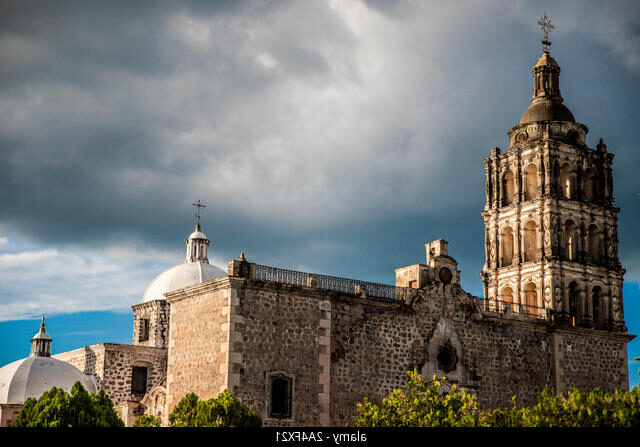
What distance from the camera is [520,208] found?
4084 centimetres

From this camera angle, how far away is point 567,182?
41.0 meters

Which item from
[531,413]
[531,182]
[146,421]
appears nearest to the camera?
[531,413]

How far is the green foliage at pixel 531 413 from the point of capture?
23.2m

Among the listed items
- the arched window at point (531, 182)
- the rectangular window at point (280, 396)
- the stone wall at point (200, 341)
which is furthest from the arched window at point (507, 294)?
the stone wall at point (200, 341)

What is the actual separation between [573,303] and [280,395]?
16.2m

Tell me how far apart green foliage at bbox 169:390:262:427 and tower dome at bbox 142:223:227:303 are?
20076 mm

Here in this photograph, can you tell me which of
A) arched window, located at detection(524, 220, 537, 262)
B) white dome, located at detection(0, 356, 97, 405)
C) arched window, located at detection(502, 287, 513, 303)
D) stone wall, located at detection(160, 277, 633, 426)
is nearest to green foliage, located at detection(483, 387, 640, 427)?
stone wall, located at detection(160, 277, 633, 426)

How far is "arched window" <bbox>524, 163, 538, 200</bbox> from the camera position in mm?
41281

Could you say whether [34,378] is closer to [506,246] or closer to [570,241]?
[506,246]

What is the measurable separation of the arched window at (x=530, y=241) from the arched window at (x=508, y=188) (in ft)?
5.49

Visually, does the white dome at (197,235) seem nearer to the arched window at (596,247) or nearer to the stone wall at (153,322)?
the stone wall at (153,322)

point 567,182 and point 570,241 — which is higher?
point 567,182

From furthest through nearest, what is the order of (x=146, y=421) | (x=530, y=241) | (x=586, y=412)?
(x=530, y=241) < (x=146, y=421) < (x=586, y=412)

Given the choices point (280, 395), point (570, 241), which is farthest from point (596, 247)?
point (280, 395)
